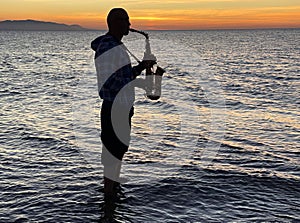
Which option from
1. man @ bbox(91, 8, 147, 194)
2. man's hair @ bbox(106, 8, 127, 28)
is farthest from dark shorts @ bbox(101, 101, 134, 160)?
man's hair @ bbox(106, 8, 127, 28)

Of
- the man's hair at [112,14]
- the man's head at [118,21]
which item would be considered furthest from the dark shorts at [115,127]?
the man's hair at [112,14]

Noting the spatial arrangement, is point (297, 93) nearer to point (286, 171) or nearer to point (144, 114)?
point (144, 114)

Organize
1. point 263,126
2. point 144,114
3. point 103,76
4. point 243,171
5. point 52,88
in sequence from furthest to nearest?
point 52,88, point 144,114, point 263,126, point 243,171, point 103,76

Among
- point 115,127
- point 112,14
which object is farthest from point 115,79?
point 112,14

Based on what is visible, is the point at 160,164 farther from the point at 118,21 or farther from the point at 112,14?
the point at 112,14

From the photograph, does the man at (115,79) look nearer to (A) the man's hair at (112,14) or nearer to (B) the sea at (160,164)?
(A) the man's hair at (112,14)

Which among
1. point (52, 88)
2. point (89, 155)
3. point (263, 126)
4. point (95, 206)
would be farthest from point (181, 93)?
point (95, 206)

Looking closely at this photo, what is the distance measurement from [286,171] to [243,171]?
1048 millimetres

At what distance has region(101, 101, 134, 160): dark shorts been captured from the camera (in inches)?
287

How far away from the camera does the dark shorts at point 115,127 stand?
7297 millimetres

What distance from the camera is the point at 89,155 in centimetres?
1095

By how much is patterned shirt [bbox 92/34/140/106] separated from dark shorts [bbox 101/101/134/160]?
22cm

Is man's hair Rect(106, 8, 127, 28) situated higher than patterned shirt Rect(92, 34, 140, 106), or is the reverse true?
man's hair Rect(106, 8, 127, 28)

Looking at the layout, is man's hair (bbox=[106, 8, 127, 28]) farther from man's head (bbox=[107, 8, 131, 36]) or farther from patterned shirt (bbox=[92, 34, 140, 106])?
patterned shirt (bbox=[92, 34, 140, 106])
